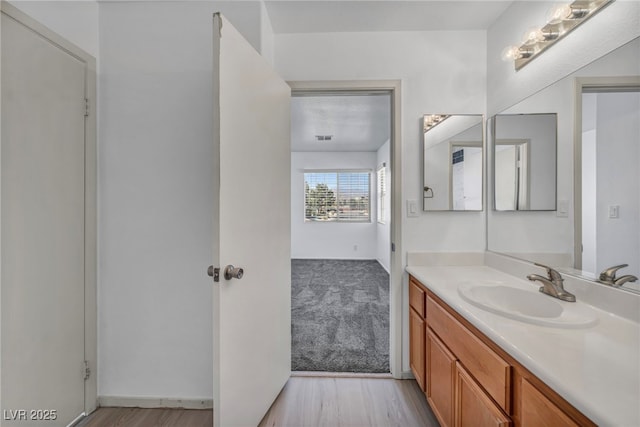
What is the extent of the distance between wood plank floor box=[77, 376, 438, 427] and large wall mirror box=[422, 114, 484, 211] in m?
1.25

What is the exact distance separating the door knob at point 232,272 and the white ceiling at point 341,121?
5.94 ft

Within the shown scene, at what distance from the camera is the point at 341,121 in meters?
4.02

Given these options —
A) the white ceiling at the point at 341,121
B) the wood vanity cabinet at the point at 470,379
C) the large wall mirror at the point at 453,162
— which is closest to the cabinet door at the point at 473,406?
the wood vanity cabinet at the point at 470,379

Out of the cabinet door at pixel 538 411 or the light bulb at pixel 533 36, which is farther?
the light bulb at pixel 533 36

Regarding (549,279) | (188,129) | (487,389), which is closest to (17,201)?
(188,129)

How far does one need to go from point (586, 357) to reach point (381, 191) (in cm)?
506

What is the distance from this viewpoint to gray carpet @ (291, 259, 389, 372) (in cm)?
214

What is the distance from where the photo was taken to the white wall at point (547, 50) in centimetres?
108

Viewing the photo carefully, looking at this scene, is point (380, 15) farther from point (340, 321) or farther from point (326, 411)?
point (340, 321)

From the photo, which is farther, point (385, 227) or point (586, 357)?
point (385, 227)

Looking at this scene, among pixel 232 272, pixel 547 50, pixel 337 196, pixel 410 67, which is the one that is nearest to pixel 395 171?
pixel 410 67

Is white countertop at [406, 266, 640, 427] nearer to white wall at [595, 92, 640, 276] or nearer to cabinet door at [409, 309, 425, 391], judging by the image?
white wall at [595, 92, 640, 276]

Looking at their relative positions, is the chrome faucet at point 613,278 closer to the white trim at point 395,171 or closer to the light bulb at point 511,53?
the white trim at point 395,171

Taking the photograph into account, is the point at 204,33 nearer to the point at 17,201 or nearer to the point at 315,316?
the point at 17,201
